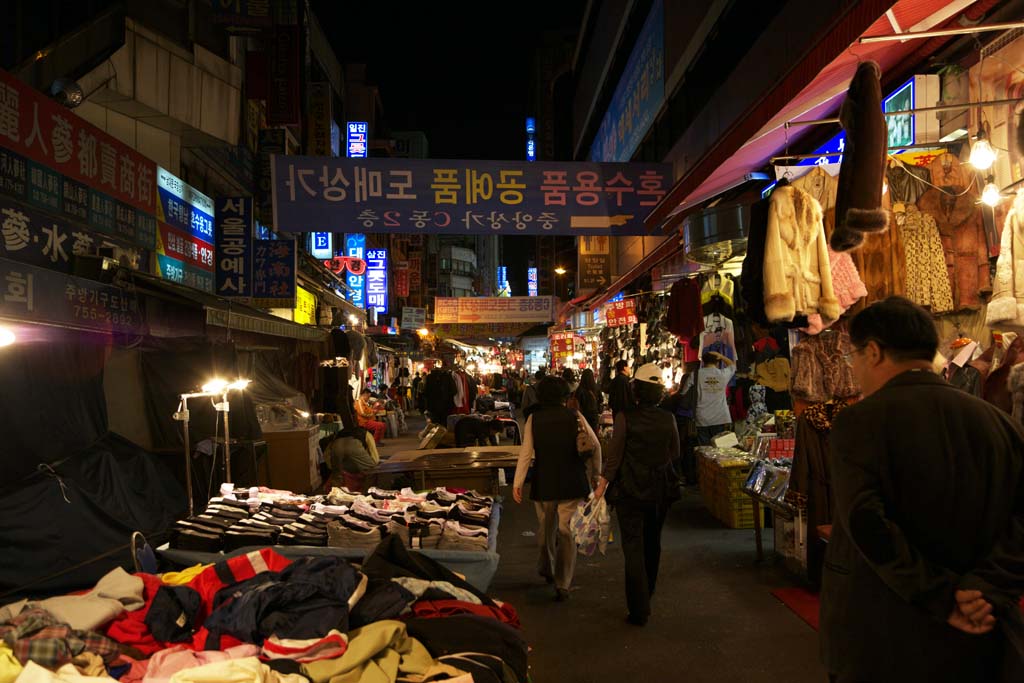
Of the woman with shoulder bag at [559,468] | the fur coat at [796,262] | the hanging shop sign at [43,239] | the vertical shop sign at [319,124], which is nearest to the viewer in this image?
the fur coat at [796,262]

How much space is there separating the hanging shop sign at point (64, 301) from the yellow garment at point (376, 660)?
431 cm

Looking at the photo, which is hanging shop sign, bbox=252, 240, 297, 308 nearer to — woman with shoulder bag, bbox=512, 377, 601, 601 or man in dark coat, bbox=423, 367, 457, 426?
man in dark coat, bbox=423, 367, 457, 426

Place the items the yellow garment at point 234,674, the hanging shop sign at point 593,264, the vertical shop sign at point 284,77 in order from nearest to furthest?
the yellow garment at point 234,674 < the vertical shop sign at point 284,77 < the hanging shop sign at point 593,264

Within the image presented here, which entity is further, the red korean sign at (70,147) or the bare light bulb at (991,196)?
the red korean sign at (70,147)

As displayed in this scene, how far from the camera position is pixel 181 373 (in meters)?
8.88

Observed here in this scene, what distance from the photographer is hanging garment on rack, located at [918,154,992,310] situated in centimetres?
420

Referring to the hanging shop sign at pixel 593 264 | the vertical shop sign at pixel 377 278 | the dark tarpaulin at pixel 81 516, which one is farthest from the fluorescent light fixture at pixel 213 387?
the vertical shop sign at pixel 377 278

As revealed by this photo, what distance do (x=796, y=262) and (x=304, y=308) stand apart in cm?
1660

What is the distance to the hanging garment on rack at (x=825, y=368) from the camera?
5709 millimetres

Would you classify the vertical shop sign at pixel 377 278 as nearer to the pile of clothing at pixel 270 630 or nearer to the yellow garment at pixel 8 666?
the pile of clothing at pixel 270 630

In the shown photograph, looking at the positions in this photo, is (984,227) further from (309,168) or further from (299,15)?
(299,15)

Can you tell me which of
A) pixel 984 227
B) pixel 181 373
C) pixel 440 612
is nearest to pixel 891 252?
pixel 984 227

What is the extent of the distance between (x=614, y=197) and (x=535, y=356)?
5737 cm

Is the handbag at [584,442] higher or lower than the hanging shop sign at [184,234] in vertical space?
lower
